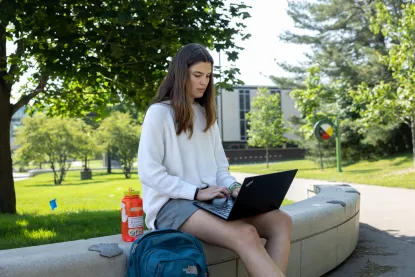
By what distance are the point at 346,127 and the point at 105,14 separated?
79.7 feet

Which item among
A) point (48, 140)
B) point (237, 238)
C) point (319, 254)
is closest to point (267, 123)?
point (48, 140)

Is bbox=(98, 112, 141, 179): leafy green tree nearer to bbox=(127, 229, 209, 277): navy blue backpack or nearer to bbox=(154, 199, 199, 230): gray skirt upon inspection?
bbox=(154, 199, 199, 230): gray skirt

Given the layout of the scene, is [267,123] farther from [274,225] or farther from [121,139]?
[274,225]

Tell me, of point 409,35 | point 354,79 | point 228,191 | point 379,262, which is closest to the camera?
point 228,191

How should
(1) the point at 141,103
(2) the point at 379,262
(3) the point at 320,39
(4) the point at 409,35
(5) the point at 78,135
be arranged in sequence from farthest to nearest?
(5) the point at 78,135
(3) the point at 320,39
(4) the point at 409,35
(1) the point at 141,103
(2) the point at 379,262

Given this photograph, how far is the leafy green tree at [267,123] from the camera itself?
39.2m

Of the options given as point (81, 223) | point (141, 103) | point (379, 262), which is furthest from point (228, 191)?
point (141, 103)

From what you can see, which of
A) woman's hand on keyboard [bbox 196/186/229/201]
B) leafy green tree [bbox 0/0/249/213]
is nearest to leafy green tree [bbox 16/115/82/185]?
leafy green tree [bbox 0/0/249/213]

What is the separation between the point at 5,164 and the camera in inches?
341

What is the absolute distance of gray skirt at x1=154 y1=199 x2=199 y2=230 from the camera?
2834 mm

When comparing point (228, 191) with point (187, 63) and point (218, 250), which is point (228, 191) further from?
point (187, 63)

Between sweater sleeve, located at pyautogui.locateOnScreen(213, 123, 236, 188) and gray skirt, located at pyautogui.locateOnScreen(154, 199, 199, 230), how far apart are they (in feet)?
1.65

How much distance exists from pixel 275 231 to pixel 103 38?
5.20 meters

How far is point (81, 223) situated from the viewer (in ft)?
20.4
